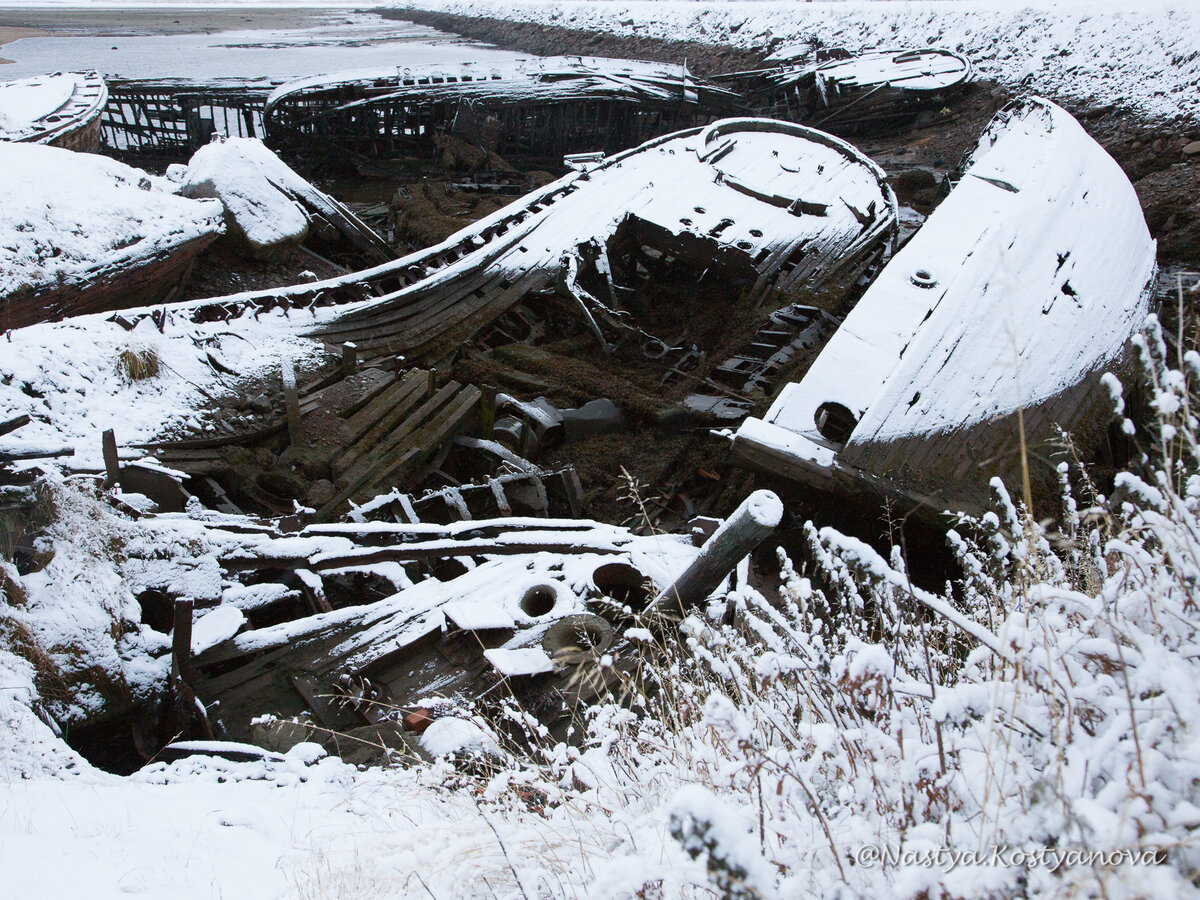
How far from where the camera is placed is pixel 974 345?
4.76m

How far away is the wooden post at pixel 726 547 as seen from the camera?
2.70 metres

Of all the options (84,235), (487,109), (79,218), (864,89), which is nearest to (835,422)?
(84,235)

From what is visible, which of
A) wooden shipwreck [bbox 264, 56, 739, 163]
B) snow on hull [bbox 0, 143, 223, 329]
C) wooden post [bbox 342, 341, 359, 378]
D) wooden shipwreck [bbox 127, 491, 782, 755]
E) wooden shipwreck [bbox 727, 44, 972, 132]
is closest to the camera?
wooden shipwreck [bbox 127, 491, 782, 755]

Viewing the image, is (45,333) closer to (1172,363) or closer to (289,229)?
(289,229)

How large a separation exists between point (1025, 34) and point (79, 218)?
854 inches

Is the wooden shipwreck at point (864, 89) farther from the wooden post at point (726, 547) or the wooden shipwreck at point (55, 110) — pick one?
the wooden post at point (726, 547)

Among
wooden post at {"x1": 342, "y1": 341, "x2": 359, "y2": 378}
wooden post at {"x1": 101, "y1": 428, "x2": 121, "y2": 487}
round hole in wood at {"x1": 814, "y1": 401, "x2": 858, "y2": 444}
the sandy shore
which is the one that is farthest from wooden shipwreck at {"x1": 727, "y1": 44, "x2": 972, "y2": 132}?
the sandy shore

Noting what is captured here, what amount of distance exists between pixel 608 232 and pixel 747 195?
7.22ft

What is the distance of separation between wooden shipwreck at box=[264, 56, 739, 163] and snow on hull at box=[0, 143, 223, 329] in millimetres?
8866

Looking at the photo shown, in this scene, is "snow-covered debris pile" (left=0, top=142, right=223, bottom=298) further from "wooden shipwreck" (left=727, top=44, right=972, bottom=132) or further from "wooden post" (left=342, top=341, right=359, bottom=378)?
"wooden shipwreck" (left=727, top=44, right=972, bottom=132)

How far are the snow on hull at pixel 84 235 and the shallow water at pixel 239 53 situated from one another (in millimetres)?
13797

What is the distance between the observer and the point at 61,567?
3.01 metres

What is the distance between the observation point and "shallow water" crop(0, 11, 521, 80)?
1956 centimetres

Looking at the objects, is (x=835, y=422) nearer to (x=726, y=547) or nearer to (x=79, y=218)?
(x=726, y=547)
